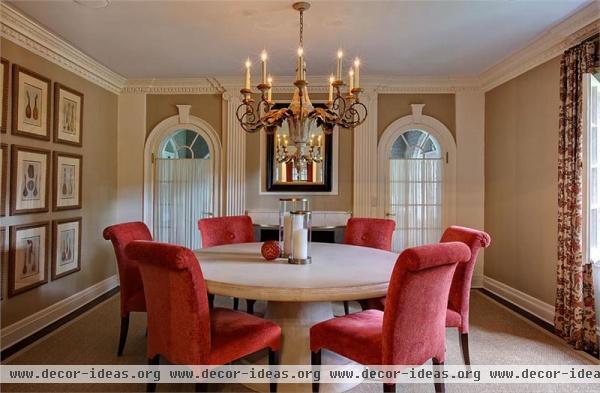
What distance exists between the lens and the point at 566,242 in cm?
285

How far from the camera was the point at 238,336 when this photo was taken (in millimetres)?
1836

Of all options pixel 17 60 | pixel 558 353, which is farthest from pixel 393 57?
pixel 17 60

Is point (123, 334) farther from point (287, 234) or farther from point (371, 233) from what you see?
point (371, 233)

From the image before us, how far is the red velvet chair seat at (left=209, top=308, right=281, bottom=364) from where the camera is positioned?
177cm

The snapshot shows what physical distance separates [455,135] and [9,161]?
14.7 ft

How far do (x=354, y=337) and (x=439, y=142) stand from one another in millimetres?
3286

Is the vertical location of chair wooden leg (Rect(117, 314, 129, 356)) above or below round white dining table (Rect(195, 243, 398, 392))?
below

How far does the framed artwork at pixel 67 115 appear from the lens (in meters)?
3.30

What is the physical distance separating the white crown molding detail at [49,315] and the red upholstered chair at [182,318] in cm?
163

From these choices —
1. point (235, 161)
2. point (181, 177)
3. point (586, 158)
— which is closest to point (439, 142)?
point (586, 158)

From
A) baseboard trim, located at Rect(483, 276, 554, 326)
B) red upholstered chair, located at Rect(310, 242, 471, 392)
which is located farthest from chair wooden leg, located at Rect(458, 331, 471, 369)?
baseboard trim, located at Rect(483, 276, 554, 326)

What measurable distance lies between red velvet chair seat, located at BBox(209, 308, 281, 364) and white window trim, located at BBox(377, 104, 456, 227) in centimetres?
277

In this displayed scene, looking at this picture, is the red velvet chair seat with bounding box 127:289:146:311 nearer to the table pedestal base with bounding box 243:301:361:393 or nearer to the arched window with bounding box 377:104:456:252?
the table pedestal base with bounding box 243:301:361:393

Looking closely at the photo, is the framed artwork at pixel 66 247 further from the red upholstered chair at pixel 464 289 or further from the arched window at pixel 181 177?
the red upholstered chair at pixel 464 289
